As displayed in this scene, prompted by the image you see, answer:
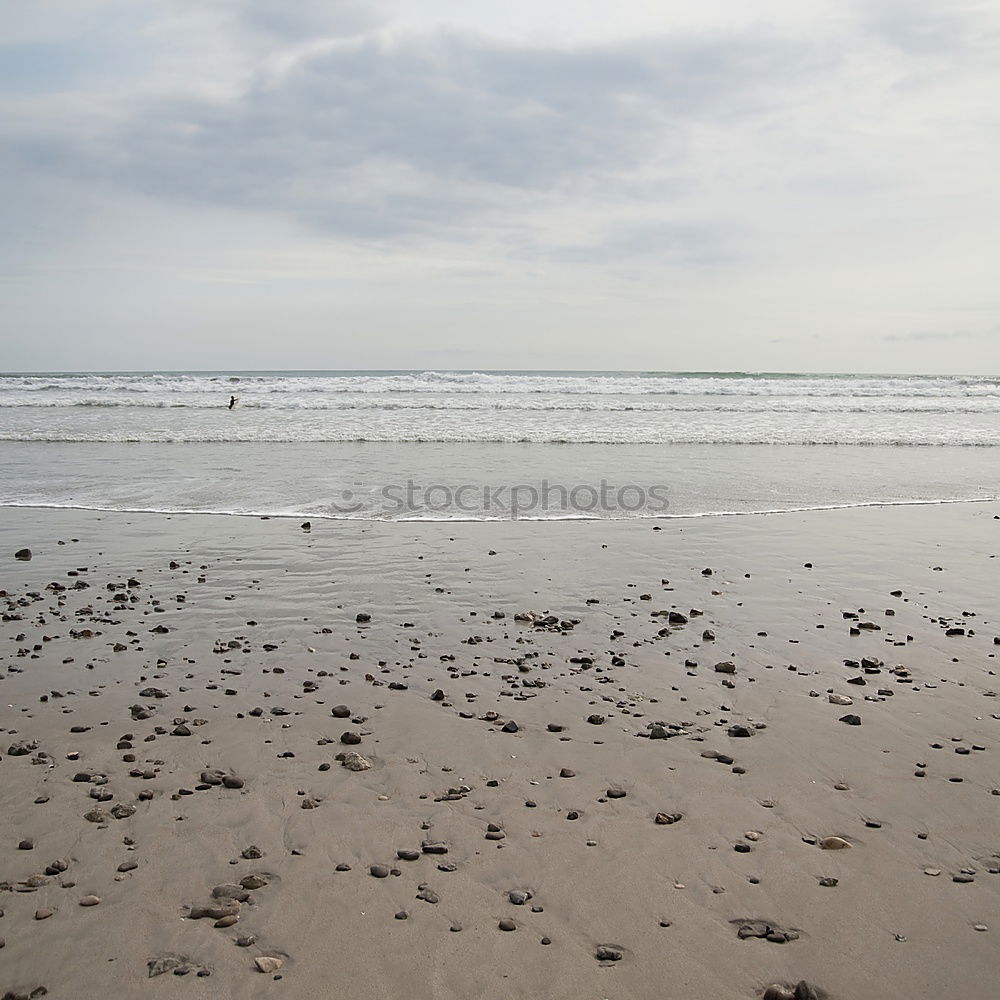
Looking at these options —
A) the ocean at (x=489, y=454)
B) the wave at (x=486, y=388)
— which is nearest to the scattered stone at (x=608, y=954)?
the ocean at (x=489, y=454)

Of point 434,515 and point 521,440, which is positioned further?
point 521,440

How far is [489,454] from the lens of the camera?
1931 centimetres

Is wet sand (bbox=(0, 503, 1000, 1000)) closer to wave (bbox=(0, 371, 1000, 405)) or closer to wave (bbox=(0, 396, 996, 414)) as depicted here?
wave (bbox=(0, 396, 996, 414))

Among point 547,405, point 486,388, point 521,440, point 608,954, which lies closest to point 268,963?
point 608,954

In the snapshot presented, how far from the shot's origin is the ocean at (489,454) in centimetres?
1320

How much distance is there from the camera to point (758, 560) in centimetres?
935

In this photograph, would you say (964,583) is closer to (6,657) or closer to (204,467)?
(6,657)

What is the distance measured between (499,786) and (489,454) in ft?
49.6

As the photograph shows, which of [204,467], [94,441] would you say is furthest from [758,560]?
[94,441]

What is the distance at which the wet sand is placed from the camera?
318cm

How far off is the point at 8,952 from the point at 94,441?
21.5 m

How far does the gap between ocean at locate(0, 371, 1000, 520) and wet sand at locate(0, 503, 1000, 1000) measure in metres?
4.72

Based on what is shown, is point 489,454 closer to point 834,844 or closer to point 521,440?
point 521,440

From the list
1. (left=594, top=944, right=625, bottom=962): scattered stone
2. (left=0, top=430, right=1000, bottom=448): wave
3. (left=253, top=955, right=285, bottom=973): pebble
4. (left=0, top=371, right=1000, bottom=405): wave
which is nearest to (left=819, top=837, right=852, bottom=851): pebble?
(left=594, top=944, right=625, bottom=962): scattered stone
